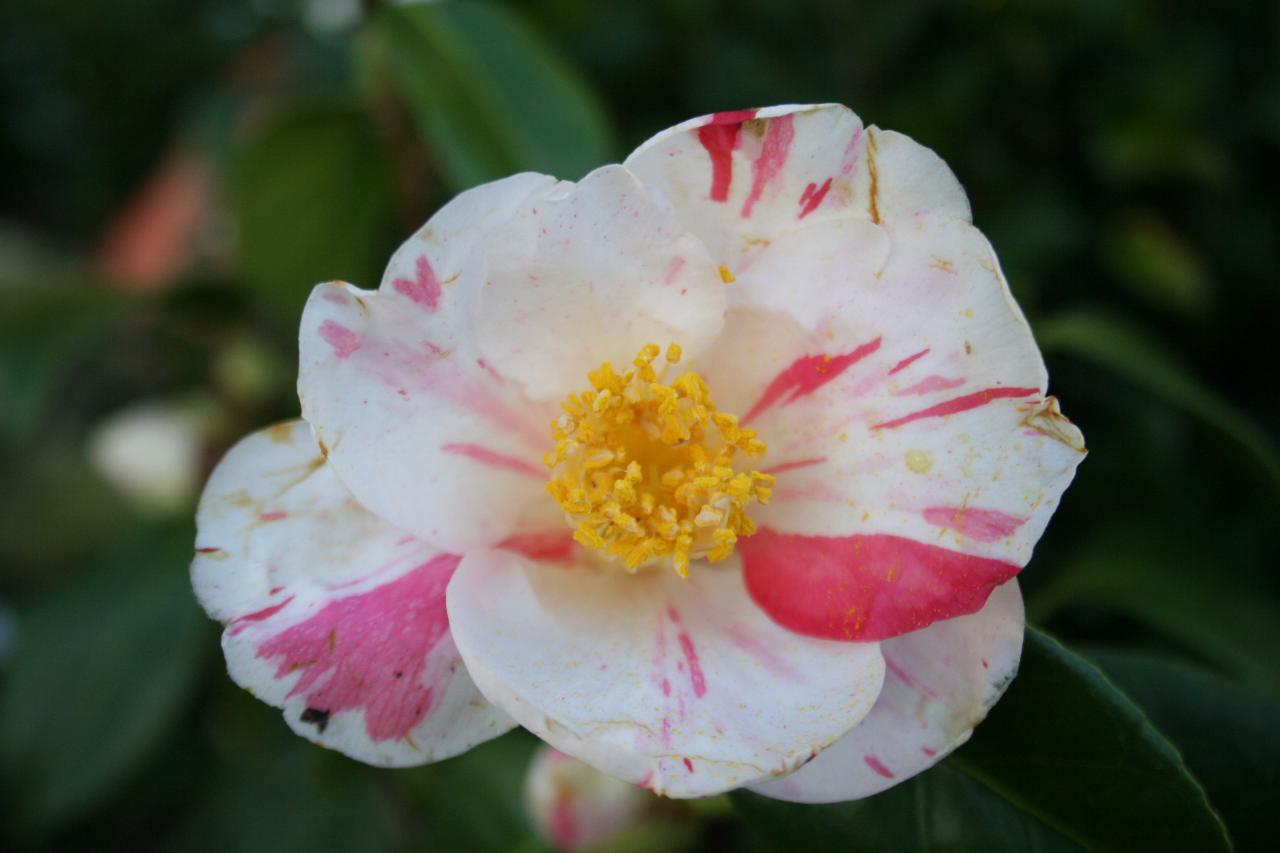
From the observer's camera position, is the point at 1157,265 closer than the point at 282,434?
No

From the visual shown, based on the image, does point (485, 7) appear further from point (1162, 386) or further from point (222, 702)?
point (222, 702)

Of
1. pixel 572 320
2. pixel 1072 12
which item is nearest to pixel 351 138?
pixel 572 320

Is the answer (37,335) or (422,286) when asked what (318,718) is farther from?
(37,335)

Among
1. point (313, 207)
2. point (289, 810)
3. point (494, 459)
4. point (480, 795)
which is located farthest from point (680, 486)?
point (289, 810)

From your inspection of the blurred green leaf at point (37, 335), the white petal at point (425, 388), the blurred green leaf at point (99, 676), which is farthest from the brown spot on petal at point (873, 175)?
the blurred green leaf at point (99, 676)

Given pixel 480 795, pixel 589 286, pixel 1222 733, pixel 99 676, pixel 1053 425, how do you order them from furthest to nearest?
pixel 99 676 → pixel 480 795 → pixel 1222 733 → pixel 589 286 → pixel 1053 425

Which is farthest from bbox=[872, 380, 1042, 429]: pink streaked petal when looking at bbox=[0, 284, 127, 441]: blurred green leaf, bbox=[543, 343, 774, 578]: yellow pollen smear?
bbox=[0, 284, 127, 441]: blurred green leaf

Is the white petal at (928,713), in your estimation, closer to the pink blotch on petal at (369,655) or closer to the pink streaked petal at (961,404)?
the pink streaked petal at (961,404)
